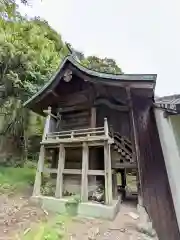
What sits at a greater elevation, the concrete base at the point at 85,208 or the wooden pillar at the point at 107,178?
the wooden pillar at the point at 107,178

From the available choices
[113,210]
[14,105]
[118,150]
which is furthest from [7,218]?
[14,105]

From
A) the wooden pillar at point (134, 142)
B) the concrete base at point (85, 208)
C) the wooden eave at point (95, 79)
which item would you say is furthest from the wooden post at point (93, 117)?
the concrete base at point (85, 208)

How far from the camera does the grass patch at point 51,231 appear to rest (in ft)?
15.5

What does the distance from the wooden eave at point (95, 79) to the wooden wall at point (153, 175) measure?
898mm

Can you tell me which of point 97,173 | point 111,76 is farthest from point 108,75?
point 97,173

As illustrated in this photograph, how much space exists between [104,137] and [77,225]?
9.43 feet

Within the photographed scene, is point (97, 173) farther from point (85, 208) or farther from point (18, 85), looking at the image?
point (18, 85)

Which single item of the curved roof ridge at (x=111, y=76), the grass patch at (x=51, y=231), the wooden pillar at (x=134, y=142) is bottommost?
the grass patch at (x=51, y=231)

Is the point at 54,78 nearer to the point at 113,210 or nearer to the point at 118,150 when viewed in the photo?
the point at 118,150

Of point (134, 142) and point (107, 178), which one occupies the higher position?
point (134, 142)

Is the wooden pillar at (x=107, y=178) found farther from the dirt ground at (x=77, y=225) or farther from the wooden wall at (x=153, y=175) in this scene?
the wooden wall at (x=153, y=175)

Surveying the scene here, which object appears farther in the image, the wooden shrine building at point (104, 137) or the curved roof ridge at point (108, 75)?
the wooden shrine building at point (104, 137)

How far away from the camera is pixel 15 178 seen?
9.98 m

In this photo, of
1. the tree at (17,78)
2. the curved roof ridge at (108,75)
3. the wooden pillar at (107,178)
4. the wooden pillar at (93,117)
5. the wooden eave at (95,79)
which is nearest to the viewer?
the wooden pillar at (107,178)
